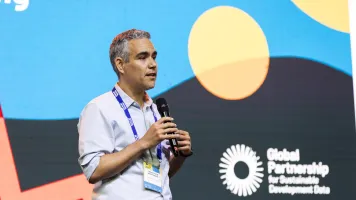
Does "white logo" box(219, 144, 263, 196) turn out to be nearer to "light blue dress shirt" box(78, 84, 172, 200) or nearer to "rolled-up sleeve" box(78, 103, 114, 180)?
"light blue dress shirt" box(78, 84, 172, 200)

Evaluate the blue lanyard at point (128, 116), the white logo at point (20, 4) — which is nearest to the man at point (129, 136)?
the blue lanyard at point (128, 116)


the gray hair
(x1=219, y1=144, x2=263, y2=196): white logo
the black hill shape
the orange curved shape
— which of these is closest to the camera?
the gray hair

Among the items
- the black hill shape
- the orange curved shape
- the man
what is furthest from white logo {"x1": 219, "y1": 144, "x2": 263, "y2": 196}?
the man

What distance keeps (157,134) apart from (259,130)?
5.97 feet

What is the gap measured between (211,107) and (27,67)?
45.2 inches

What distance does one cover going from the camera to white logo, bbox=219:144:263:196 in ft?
12.4

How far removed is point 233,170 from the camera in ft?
12.5

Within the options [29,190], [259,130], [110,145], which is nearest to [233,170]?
[259,130]

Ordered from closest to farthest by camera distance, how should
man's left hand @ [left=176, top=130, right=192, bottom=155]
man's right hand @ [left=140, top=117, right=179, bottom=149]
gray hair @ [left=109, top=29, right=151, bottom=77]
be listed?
man's right hand @ [left=140, top=117, right=179, bottom=149] → man's left hand @ [left=176, top=130, right=192, bottom=155] → gray hair @ [left=109, top=29, right=151, bottom=77]

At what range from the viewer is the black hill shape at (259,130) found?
3494 mm

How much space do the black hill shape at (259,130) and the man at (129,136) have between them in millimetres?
1213

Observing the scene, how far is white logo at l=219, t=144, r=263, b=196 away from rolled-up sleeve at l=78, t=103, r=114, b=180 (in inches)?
64.8

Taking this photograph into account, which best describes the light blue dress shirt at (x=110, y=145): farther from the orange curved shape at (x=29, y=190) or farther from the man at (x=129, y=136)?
the orange curved shape at (x=29, y=190)

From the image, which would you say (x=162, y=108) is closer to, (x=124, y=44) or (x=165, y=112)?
(x=165, y=112)
